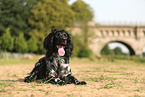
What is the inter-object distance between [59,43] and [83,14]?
41.4 metres

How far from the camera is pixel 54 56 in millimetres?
5699

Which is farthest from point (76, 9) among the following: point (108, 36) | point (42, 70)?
point (42, 70)

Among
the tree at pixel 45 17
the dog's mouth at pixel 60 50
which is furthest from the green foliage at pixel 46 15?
the dog's mouth at pixel 60 50

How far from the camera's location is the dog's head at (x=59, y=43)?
5.64m

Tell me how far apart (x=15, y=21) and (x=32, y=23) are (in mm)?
3407

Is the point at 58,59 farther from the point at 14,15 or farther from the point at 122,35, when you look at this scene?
the point at 122,35

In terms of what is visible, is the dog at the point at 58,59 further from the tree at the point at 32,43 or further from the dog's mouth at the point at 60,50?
the tree at the point at 32,43

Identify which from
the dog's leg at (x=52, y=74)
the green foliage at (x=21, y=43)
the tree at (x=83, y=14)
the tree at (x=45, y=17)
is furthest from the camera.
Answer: the tree at (x=83, y=14)

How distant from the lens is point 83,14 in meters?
46.2

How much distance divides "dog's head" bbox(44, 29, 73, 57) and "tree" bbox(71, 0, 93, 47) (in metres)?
35.2

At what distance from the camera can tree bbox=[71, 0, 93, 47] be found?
4170 cm

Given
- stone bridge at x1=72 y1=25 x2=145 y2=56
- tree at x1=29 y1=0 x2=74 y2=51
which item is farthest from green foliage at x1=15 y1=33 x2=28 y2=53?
stone bridge at x1=72 y1=25 x2=145 y2=56

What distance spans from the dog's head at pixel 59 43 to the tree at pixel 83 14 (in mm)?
35228

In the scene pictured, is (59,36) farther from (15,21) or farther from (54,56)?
(15,21)
